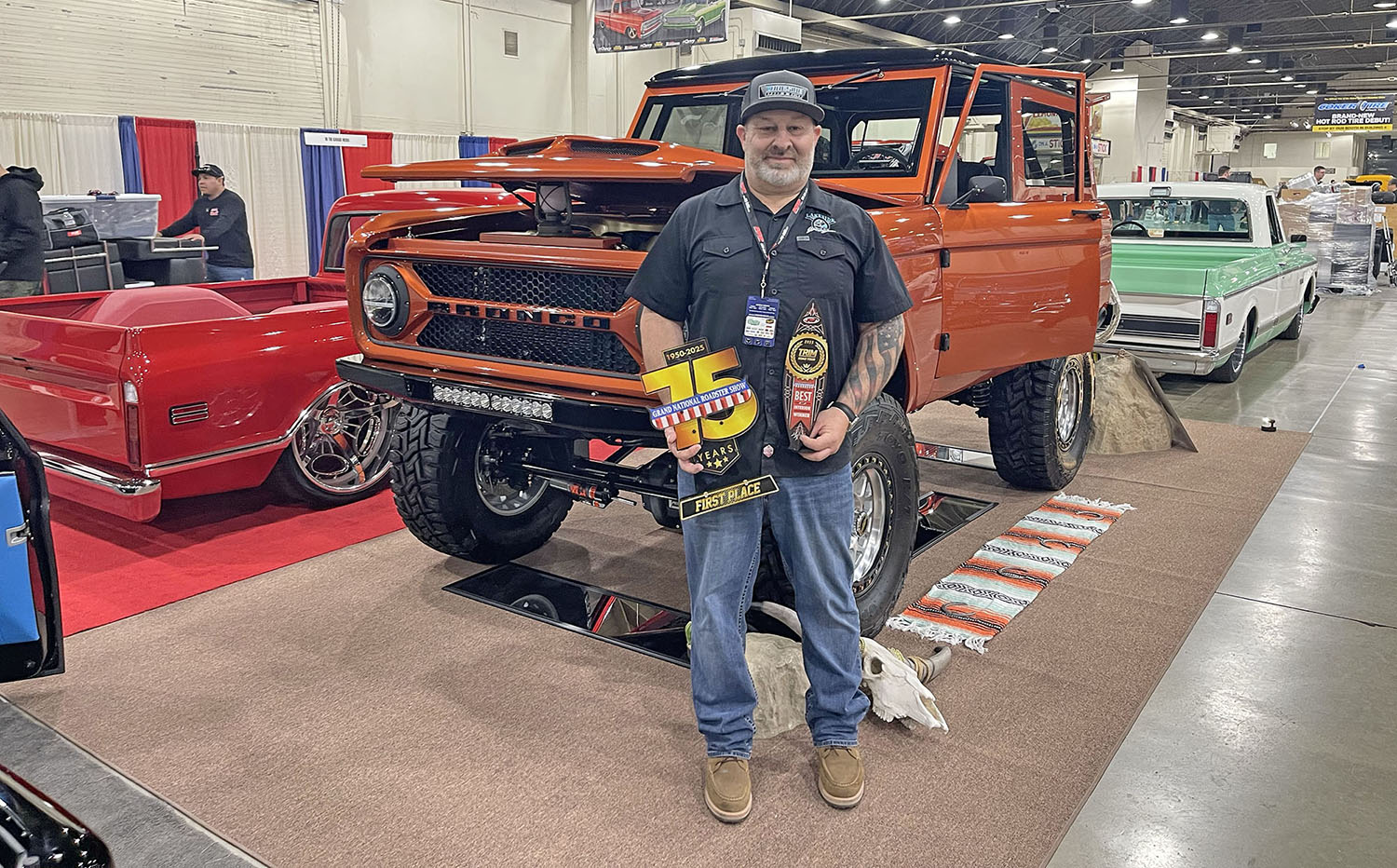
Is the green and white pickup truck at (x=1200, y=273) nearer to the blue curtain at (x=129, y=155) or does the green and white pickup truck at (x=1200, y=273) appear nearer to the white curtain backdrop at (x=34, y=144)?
the blue curtain at (x=129, y=155)

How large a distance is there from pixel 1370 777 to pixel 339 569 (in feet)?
12.3

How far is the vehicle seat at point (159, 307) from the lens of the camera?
510 centimetres

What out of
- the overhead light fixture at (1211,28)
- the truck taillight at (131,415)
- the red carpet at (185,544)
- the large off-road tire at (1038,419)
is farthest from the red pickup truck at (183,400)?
the overhead light fixture at (1211,28)

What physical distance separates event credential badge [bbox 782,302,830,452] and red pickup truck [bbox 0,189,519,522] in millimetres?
1985

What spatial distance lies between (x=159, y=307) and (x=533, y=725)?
3.23 m

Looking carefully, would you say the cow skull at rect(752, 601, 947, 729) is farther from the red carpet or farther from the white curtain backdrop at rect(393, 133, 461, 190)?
the white curtain backdrop at rect(393, 133, 461, 190)

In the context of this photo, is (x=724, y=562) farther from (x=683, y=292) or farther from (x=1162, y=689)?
(x=1162, y=689)

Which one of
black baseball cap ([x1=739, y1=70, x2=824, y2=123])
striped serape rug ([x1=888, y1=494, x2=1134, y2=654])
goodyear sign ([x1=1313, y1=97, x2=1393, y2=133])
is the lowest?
striped serape rug ([x1=888, y1=494, x2=1134, y2=654])

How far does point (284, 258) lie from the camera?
45.6ft

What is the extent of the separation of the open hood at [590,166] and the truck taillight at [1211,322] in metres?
5.45

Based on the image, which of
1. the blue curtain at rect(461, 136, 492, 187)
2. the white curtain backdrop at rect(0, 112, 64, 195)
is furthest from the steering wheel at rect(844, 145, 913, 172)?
the blue curtain at rect(461, 136, 492, 187)

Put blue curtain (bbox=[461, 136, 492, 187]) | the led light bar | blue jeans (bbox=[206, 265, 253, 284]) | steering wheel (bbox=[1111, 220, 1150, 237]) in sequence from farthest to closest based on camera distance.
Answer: blue curtain (bbox=[461, 136, 492, 187]) < blue jeans (bbox=[206, 265, 253, 284]) < steering wheel (bbox=[1111, 220, 1150, 237]) < the led light bar

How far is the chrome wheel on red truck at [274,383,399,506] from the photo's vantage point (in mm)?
5039

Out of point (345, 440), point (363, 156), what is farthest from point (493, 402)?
point (363, 156)
